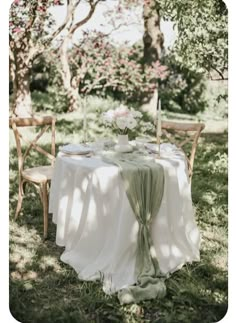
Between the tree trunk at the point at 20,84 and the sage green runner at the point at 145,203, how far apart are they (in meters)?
4.55

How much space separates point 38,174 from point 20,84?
3.95 meters

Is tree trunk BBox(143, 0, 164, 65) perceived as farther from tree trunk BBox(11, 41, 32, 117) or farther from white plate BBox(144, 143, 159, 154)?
white plate BBox(144, 143, 159, 154)

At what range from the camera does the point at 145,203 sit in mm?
3605

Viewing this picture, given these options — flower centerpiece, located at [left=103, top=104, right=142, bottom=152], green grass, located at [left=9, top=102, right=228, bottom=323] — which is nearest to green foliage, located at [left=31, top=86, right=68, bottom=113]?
green grass, located at [left=9, top=102, right=228, bottom=323]

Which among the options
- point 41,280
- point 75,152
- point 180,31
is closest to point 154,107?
point 180,31

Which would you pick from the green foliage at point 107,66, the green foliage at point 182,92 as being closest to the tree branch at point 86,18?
the green foliage at point 107,66

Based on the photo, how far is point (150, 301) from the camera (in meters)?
3.34

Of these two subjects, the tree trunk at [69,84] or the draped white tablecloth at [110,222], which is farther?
the tree trunk at [69,84]

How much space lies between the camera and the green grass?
10.6 ft

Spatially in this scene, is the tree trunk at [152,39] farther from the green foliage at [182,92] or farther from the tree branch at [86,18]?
the tree branch at [86,18]

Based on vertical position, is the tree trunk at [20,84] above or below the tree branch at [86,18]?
below

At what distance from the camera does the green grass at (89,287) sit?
3229mm

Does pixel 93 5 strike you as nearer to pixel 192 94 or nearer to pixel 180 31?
pixel 180 31

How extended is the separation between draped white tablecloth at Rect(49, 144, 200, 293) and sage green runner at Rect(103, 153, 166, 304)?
50 millimetres
